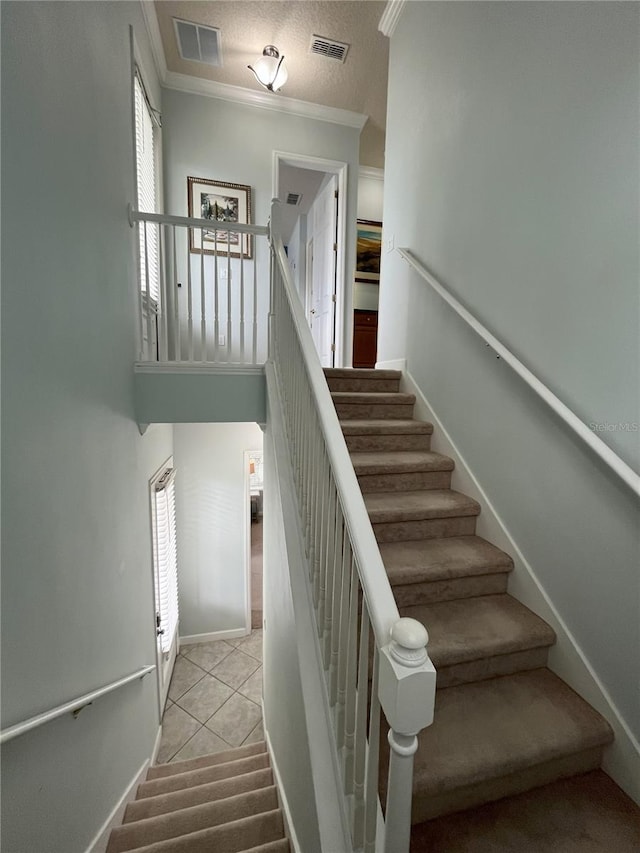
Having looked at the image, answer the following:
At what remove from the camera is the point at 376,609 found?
0.80 m

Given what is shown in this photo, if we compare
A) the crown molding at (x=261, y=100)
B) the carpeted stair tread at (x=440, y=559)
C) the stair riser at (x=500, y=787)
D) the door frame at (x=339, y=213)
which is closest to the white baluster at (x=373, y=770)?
the stair riser at (x=500, y=787)

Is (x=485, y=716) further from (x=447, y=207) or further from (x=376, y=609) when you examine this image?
(x=447, y=207)

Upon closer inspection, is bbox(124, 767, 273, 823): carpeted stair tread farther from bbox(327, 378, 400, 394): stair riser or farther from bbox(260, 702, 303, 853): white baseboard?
bbox(327, 378, 400, 394): stair riser

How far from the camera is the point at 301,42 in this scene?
3258mm

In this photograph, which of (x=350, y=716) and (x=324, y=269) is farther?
(x=324, y=269)

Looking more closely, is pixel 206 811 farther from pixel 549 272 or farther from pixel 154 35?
pixel 154 35

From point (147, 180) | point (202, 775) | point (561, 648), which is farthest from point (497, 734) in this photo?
point (147, 180)

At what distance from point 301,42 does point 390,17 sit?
2.45 ft

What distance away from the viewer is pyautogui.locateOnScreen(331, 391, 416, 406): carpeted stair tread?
2.56 metres

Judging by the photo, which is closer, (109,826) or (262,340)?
(109,826)

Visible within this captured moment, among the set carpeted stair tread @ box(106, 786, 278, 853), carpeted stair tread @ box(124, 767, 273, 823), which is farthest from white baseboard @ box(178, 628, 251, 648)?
carpeted stair tread @ box(106, 786, 278, 853)

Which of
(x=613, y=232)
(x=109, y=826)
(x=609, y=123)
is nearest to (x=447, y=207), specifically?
(x=609, y=123)

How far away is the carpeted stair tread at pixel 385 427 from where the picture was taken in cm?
235

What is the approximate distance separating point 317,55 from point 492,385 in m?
3.47
